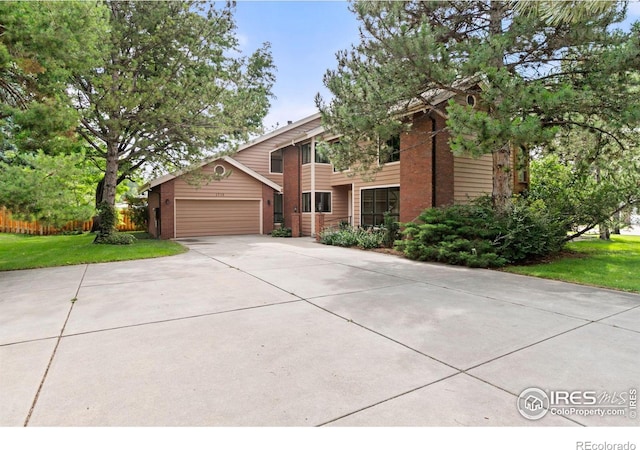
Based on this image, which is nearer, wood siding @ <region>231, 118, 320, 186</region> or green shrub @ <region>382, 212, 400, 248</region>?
green shrub @ <region>382, 212, 400, 248</region>

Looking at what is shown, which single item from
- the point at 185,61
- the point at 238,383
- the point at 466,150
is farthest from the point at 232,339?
the point at 185,61

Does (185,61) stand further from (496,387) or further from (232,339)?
(496,387)

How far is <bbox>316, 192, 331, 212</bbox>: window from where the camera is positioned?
18047mm

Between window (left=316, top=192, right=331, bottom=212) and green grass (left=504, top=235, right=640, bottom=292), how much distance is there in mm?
10698

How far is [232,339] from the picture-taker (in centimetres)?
379

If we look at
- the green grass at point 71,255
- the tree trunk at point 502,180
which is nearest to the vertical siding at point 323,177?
the green grass at point 71,255

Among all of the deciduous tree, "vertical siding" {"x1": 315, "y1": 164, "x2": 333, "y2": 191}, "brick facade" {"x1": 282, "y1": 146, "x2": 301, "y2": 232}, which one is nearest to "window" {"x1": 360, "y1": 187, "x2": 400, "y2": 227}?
"vertical siding" {"x1": 315, "y1": 164, "x2": 333, "y2": 191}

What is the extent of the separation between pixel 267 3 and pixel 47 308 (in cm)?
843

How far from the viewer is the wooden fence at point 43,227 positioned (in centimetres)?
1988

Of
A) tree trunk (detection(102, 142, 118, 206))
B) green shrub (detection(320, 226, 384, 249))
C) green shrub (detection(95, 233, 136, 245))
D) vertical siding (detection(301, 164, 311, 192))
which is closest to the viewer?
green shrub (detection(320, 226, 384, 249))

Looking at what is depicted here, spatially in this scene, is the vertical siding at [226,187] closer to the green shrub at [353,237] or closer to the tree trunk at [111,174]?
the tree trunk at [111,174]

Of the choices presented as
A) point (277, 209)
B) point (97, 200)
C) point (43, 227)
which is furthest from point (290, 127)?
point (43, 227)

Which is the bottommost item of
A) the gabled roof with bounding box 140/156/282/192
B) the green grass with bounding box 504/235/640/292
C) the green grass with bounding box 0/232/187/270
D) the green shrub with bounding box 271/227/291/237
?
the green grass with bounding box 504/235/640/292

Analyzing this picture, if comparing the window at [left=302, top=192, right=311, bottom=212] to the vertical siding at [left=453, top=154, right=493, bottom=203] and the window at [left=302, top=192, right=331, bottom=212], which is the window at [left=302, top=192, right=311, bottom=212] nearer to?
the window at [left=302, top=192, right=331, bottom=212]
